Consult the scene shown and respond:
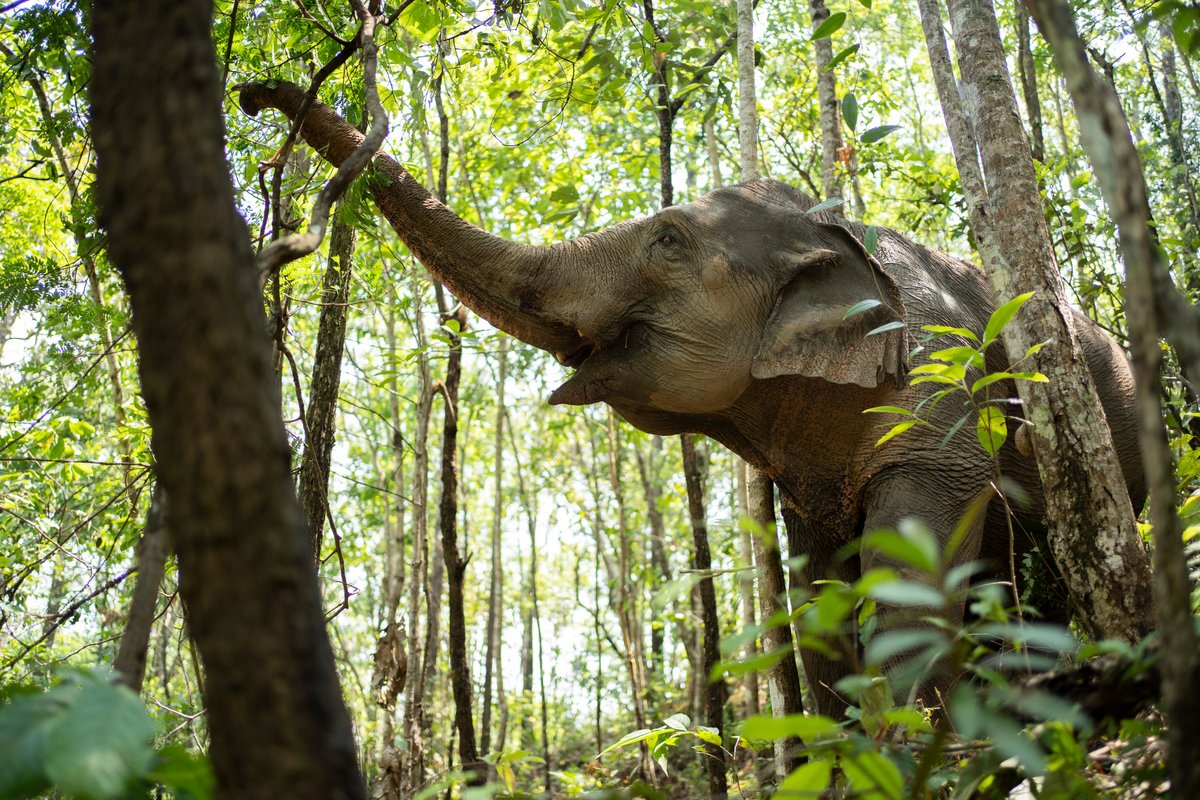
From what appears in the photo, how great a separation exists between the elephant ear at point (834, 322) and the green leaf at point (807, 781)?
118 inches

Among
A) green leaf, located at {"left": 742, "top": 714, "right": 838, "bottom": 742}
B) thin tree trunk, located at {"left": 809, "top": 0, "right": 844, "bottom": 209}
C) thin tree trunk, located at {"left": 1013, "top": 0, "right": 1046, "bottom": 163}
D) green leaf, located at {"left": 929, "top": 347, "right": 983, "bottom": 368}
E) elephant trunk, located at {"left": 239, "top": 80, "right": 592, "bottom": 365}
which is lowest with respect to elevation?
green leaf, located at {"left": 742, "top": 714, "right": 838, "bottom": 742}

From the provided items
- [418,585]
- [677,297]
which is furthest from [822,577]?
[418,585]

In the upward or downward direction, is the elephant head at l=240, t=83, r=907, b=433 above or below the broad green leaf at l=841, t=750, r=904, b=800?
above

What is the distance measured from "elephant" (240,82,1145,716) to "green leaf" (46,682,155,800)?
10.4 feet

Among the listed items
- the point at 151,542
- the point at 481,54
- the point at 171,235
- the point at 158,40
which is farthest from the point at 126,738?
the point at 481,54

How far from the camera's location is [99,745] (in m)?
1.04

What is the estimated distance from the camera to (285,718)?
3.60 ft

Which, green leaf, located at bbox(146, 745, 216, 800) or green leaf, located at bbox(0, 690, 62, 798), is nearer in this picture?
green leaf, located at bbox(0, 690, 62, 798)

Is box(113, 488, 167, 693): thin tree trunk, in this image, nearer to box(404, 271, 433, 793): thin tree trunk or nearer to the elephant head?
the elephant head

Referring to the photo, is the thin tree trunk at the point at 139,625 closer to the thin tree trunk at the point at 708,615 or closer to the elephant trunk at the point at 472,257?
the elephant trunk at the point at 472,257

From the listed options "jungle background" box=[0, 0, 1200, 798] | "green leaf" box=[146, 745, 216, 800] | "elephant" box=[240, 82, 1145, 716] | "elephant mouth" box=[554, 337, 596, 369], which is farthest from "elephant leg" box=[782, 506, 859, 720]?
"green leaf" box=[146, 745, 216, 800]

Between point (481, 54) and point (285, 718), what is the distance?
4891 millimetres

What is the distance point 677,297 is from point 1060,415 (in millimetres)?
1696

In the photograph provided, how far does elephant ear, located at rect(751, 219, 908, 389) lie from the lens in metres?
4.25
